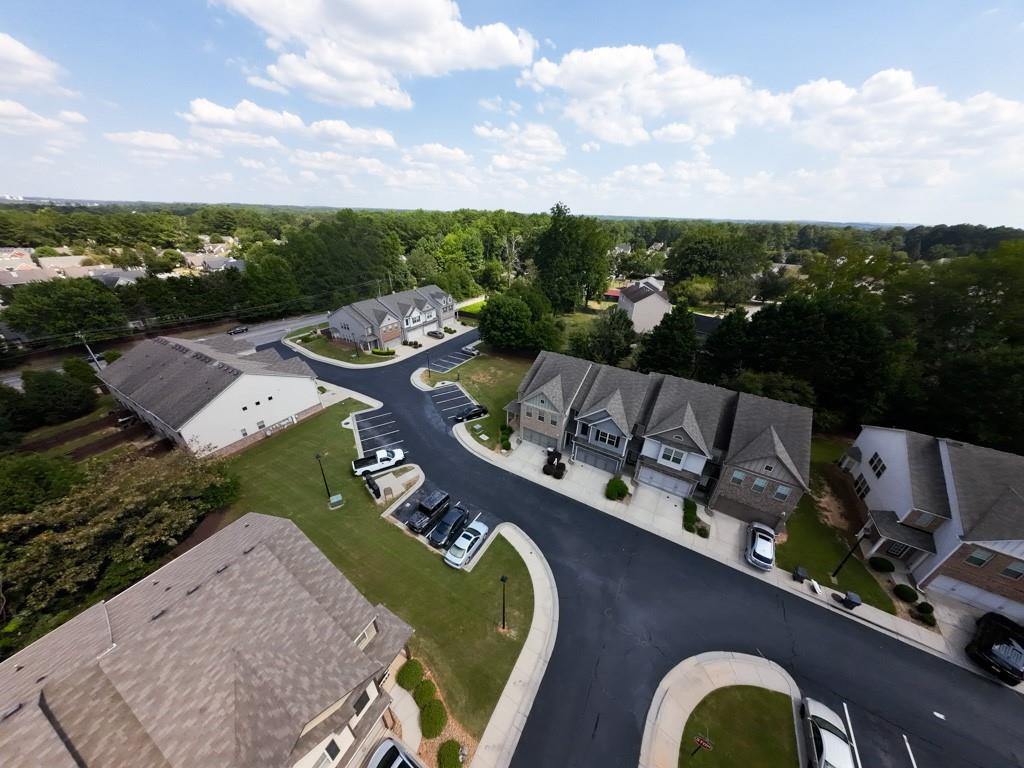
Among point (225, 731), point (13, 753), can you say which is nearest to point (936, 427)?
point (225, 731)

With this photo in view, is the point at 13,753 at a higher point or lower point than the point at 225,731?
higher

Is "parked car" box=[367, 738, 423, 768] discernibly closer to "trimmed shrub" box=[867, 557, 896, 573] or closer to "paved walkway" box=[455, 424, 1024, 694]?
"paved walkway" box=[455, 424, 1024, 694]

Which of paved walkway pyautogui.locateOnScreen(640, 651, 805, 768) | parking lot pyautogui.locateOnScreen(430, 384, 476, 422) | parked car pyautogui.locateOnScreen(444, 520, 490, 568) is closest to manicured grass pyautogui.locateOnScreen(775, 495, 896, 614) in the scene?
paved walkway pyautogui.locateOnScreen(640, 651, 805, 768)

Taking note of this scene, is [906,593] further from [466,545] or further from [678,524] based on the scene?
[466,545]

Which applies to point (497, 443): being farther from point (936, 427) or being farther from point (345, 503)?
point (936, 427)

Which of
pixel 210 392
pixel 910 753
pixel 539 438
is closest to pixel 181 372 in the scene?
pixel 210 392

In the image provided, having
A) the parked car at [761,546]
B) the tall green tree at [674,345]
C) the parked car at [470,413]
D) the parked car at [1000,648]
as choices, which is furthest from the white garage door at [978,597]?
the parked car at [470,413]
